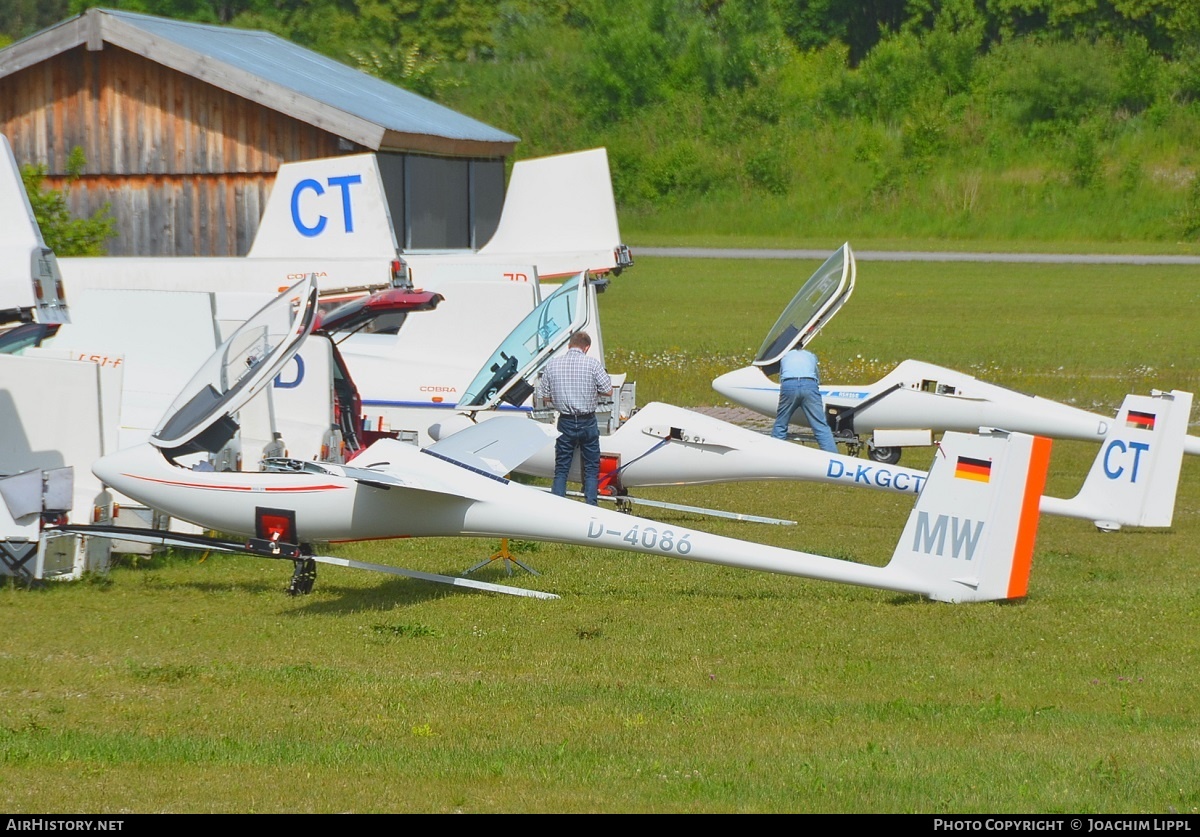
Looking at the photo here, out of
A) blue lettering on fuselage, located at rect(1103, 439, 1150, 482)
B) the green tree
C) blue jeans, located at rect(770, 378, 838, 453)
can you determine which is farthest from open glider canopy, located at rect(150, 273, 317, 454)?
the green tree

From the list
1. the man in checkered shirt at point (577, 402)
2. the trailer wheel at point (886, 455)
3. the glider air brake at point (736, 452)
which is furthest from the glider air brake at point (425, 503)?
the trailer wheel at point (886, 455)

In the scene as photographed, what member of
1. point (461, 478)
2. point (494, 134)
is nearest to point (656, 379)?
point (494, 134)

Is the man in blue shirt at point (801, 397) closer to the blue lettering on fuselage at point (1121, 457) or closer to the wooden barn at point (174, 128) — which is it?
the blue lettering on fuselage at point (1121, 457)

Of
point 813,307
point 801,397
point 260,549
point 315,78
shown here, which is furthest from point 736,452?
point 315,78

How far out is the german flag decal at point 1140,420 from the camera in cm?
1254

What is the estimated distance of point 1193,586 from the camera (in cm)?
1036

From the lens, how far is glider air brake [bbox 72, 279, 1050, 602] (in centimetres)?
893

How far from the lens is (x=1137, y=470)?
41.5 feet

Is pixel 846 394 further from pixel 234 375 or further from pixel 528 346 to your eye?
pixel 234 375

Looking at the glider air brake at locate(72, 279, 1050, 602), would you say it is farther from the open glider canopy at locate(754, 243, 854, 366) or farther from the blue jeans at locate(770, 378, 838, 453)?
the open glider canopy at locate(754, 243, 854, 366)

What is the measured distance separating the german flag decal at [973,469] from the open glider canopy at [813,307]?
6.05 metres

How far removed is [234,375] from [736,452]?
4926 millimetres

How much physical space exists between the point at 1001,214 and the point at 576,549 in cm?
4171

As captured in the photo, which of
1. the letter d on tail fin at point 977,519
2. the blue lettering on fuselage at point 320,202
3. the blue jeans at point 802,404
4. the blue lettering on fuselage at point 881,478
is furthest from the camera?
the blue lettering on fuselage at point 320,202
